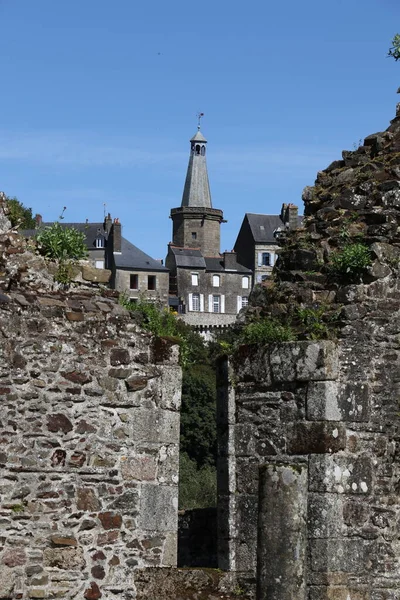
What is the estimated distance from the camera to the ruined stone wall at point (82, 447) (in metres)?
12.2

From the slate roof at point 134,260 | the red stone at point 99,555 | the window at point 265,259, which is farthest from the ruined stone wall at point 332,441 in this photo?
the window at point 265,259

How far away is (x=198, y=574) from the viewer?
1289 centimetres

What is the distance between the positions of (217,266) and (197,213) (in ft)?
49.2

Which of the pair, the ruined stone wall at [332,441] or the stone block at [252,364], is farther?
the stone block at [252,364]

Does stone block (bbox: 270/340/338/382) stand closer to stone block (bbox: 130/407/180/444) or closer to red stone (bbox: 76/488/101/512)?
stone block (bbox: 130/407/180/444)

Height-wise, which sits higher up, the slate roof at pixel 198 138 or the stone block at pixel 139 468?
the slate roof at pixel 198 138

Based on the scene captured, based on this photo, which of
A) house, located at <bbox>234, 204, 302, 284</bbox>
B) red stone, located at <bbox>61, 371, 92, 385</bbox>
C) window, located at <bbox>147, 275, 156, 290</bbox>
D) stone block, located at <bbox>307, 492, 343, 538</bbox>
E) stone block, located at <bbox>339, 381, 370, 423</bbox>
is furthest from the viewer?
house, located at <bbox>234, 204, 302, 284</bbox>

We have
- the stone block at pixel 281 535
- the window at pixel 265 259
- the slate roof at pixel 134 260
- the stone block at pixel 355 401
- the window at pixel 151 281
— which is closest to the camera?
the stone block at pixel 281 535

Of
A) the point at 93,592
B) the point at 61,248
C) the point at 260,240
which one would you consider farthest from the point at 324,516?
the point at 260,240

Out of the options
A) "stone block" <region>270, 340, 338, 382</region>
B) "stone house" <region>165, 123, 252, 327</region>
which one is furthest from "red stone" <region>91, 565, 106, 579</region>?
"stone house" <region>165, 123, 252, 327</region>

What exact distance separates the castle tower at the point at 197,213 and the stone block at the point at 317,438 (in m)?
133

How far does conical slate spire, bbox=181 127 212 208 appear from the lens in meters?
159

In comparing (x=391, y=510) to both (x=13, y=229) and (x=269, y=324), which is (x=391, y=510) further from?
(x=13, y=229)

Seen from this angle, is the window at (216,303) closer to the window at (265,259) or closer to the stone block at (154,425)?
the window at (265,259)
